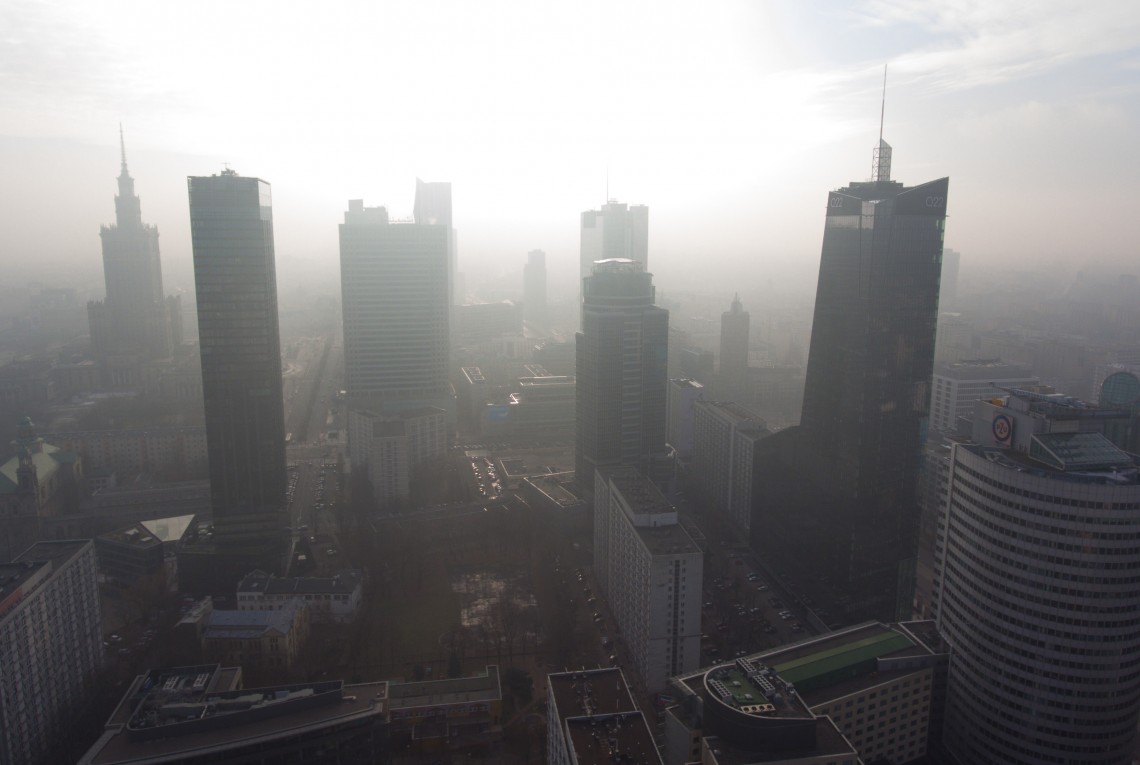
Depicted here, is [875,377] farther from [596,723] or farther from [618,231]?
[618,231]

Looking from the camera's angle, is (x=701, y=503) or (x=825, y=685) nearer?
(x=825, y=685)

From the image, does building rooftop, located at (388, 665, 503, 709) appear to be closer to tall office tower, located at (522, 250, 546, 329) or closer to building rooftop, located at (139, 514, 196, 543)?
building rooftop, located at (139, 514, 196, 543)

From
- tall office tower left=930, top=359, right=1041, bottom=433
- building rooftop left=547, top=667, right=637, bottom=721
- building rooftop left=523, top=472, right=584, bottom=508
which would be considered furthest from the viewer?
tall office tower left=930, top=359, right=1041, bottom=433

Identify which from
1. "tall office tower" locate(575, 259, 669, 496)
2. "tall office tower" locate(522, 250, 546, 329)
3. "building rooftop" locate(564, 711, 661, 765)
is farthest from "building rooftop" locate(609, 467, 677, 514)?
"tall office tower" locate(522, 250, 546, 329)

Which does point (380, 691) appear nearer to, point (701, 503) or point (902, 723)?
point (902, 723)

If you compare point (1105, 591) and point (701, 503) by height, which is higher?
point (1105, 591)

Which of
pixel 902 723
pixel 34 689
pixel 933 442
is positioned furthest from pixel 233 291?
pixel 933 442
